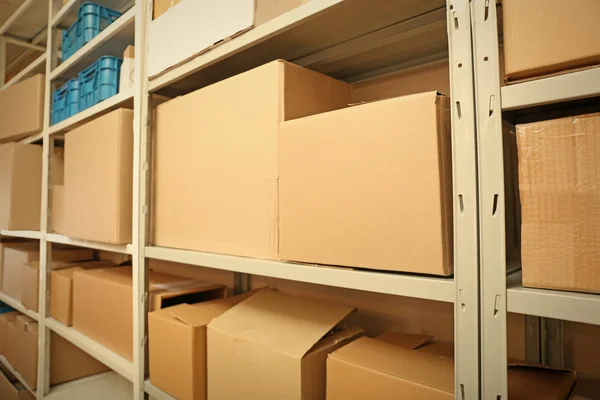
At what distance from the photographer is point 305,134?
A: 0.72 m

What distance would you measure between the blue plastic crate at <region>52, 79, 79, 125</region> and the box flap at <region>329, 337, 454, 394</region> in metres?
1.48

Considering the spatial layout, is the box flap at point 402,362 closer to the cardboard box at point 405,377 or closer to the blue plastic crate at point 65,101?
the cardboard box at point 405,377

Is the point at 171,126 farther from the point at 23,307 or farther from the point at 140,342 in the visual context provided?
the point at 23,307

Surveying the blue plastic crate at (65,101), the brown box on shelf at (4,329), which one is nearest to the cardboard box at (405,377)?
the blue plastic crate at (65,101)

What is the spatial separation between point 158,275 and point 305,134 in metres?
1.07

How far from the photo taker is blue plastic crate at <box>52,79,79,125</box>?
5.01 feet

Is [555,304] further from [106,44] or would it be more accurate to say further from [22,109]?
[22,109]

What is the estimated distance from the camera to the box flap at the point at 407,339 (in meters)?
0.84

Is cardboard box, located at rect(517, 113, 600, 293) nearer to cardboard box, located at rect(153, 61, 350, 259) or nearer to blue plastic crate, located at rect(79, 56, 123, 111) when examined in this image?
cardboard box, located at rect(153, 61, 350, 259)

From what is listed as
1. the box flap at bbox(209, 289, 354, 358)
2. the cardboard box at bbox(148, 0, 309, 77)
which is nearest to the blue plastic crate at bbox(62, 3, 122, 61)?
the cardboard box at bbox(148, 0, 309, 77)

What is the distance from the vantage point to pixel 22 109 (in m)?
1.80

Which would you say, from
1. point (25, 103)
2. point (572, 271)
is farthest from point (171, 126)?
point (25, 103)

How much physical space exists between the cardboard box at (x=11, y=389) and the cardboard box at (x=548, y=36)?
93.5 inches

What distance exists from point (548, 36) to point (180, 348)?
985 millimetres
